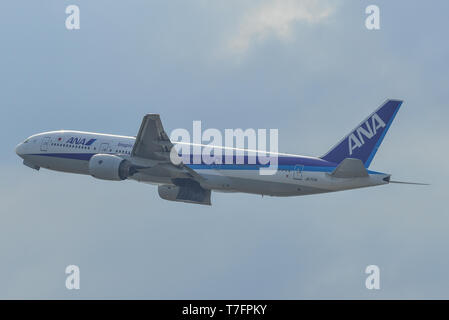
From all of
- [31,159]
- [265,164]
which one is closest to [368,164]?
[265,164]

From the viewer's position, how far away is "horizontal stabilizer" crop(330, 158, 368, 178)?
48.2m

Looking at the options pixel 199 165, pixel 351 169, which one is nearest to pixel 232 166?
pixel 199 165

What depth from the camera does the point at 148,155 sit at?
54.4 m

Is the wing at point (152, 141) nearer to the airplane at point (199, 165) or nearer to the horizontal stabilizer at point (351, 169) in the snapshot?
the airplane at point (199, 165)

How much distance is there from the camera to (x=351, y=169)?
48.6 meters

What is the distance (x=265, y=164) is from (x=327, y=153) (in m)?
3.78

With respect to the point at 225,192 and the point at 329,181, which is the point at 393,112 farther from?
the point at 225,192

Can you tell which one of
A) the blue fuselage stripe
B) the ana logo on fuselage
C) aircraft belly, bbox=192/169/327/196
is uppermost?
the ana logo on fuselage

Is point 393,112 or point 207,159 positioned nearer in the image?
point 393,112

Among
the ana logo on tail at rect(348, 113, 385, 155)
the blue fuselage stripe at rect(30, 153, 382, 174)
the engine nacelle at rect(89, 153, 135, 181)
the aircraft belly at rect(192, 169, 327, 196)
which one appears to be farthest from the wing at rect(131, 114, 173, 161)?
the ana logo on tail at rect(348, 113, 385, 155)

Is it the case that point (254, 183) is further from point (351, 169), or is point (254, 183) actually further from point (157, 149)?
point (351, 169)

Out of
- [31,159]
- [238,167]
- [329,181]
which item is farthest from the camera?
[31,159]

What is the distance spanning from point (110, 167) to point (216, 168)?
6571mm

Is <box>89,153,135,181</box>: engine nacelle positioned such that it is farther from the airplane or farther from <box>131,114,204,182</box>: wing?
<box>131,114,204,182</box>: wing
